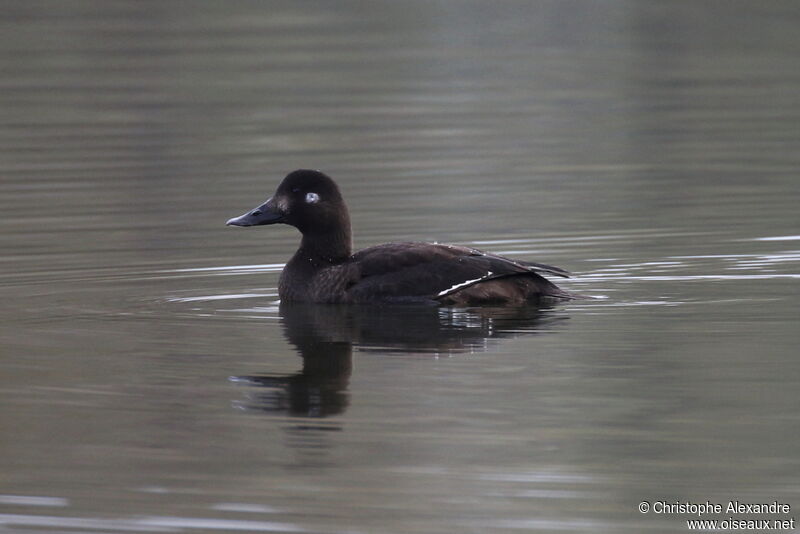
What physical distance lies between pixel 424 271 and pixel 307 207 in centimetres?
Result: 108

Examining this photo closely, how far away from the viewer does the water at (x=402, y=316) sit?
6.32 meters

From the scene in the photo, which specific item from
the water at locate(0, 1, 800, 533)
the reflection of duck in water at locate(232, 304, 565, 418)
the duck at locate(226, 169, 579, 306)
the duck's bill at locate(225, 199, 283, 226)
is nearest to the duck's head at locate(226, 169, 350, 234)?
the duck's bill at locate(225, 199, 283, 226)

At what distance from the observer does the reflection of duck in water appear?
7707 millimetres

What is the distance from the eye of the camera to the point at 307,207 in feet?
34.6

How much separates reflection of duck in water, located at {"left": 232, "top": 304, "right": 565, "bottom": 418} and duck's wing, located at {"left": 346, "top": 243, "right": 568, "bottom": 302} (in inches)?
4.1

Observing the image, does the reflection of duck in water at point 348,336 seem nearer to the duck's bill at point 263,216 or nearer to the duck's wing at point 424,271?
the duck's wing at point 424,271

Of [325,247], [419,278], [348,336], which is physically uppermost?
[325,247]

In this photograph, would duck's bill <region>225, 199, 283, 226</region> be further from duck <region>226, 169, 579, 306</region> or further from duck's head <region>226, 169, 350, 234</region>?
duck <region>226, 169, 579, 306</region>

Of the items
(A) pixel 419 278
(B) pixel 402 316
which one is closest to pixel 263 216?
(A) pixel 419 278

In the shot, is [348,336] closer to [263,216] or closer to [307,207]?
[307,207]

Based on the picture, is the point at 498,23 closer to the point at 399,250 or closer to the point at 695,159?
the point at 695,159

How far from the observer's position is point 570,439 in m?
6.79

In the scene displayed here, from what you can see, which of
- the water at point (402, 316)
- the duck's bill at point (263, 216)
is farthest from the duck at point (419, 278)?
the duck's bill at point (263, 216)

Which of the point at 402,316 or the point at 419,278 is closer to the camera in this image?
the point at 402,316
